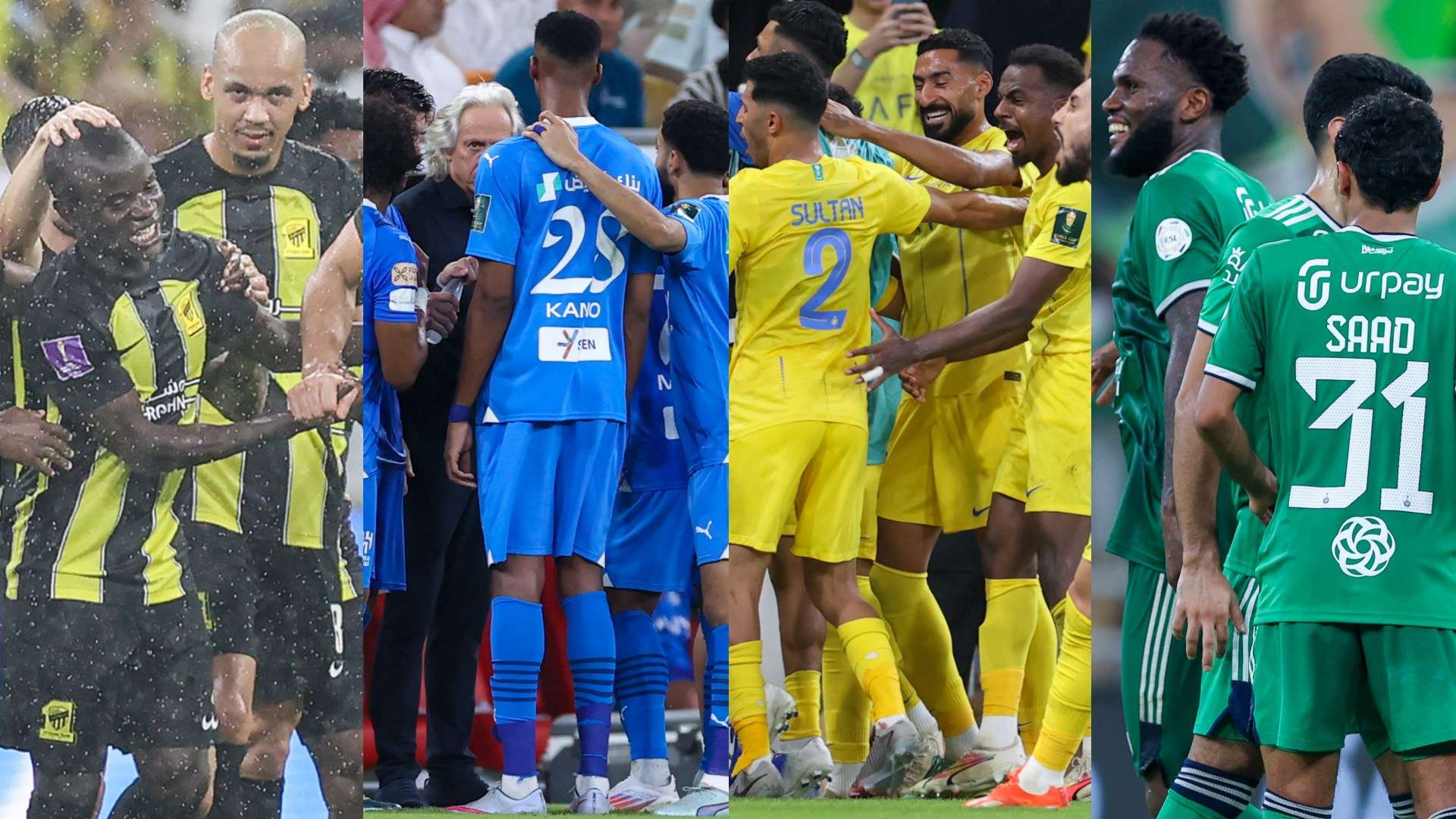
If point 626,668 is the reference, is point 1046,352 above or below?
above

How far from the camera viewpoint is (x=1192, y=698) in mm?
3713

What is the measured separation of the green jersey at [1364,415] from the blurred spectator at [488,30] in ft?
8.13

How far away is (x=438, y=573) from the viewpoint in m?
4.97

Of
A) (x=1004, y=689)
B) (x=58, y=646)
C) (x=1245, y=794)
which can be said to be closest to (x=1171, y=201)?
(x=1245, y=794)

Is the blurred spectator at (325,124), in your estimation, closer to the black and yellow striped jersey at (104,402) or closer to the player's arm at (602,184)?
the black and yellow striped jersey at (104,402)

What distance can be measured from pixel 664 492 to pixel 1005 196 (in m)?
1.31

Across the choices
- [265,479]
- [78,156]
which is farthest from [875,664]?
[78,156]

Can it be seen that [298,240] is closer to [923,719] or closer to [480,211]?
[480,211]

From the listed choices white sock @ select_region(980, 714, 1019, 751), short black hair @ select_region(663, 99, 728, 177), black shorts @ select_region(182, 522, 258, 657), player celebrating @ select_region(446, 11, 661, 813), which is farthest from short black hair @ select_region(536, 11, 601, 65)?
white sock @ select_region(980, 714, 1019, 751)

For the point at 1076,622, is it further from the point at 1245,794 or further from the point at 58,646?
the point at 58,646

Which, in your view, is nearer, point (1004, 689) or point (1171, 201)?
point (1171, 201)

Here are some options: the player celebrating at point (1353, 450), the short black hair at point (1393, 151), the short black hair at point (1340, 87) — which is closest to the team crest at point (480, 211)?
the short black hair at point (1340, 87)

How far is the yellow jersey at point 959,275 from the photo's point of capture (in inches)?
202

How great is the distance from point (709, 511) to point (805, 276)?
2.36 feet
